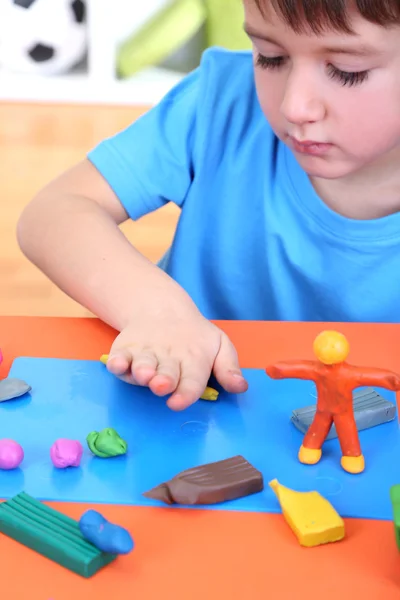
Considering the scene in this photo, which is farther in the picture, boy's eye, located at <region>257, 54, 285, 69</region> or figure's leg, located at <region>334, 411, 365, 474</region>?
boy's eye, located at <region>257, 54, 285, 69</region>

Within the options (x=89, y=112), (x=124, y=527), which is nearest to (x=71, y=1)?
(x=89, y=112)

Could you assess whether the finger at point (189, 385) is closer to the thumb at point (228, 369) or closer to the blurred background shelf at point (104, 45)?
the thumb at point (228, 369)

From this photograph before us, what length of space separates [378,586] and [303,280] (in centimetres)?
52

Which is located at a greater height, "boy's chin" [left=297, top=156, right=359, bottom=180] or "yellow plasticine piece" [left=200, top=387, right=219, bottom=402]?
"boy's chin" [left=297, top=156, right=359, bottom=180]

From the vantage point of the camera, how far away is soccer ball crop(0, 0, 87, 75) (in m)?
2.71

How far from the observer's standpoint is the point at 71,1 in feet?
8.95

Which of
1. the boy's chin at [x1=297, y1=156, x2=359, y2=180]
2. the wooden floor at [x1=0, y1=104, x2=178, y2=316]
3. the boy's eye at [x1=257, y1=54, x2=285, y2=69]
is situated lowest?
the wooden floor at [x1=0, y1=104, x2=178, y2=316]

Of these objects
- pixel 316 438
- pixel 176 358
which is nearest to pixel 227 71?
pixel 176 358

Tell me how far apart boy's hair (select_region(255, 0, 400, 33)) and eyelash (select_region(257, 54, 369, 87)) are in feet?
0.10

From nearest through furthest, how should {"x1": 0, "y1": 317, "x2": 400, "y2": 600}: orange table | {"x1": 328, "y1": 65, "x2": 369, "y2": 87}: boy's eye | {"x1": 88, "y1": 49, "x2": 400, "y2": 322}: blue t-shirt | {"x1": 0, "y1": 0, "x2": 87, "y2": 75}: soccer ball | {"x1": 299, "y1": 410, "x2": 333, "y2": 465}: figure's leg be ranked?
1. {"x1": 0, "y1": 317, "x2": 400, "y2": 600}: orange table
2. {"x1": 299, "y1": 410, "x2": 333, "y2": 465}: figure's leg
3. {"x1": 328, "y1": 65, "x2": 369, "y2": 87}: boy's eye
4. {"x1": 88, "y1": 49, "x2": 400, "y2": 322}: blue t-shirt
5. {"x1": 0, "y1": 0, "x2": 87, "y2": 75}: soccer ball

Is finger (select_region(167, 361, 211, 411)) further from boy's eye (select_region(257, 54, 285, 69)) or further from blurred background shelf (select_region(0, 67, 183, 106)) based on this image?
blurred background shelf (select_region(0, 67, 183, 106))

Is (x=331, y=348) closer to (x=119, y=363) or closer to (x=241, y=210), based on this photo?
(x=119, y=363)

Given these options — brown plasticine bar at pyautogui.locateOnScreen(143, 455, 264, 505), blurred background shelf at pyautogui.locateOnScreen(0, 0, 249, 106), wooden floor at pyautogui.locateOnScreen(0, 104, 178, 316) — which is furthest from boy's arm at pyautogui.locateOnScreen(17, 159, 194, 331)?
blurred background shelf at pyautogui.locateOnScreen(0, 0, 249, 106)

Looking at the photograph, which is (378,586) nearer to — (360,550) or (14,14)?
(360,550)
